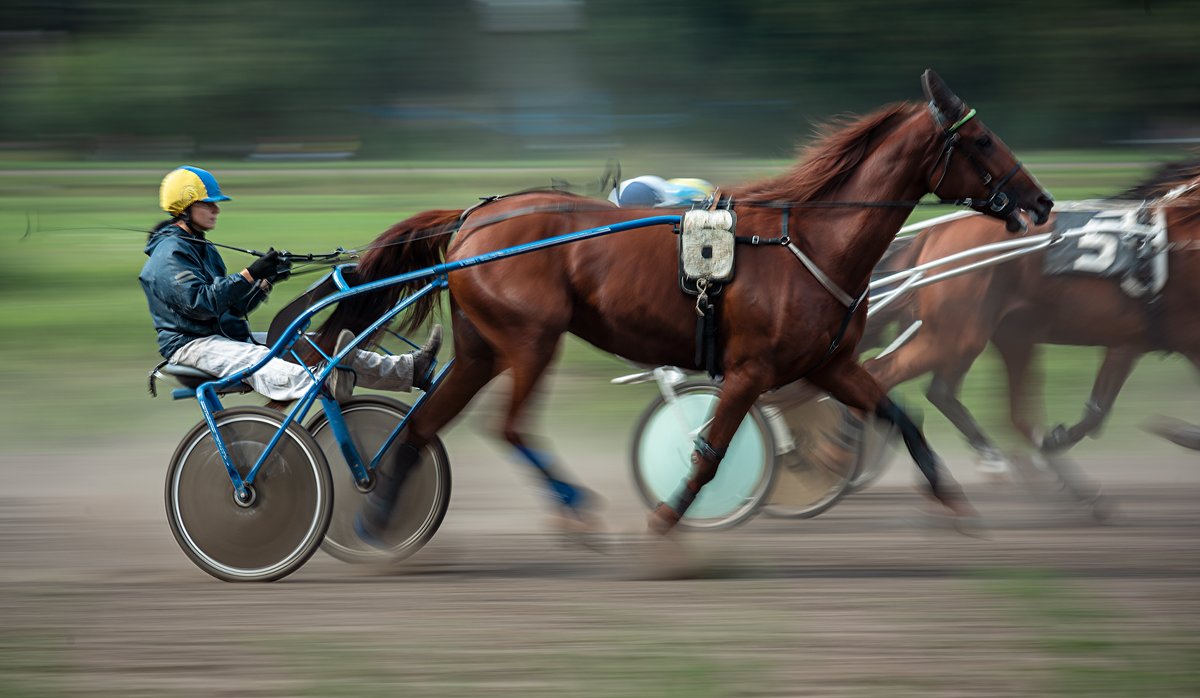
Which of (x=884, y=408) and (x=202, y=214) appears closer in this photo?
(x=202, y=214)

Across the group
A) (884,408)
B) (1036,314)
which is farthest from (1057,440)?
(884,408)

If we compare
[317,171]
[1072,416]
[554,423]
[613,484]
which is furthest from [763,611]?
[317,171]

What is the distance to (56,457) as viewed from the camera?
7.84m

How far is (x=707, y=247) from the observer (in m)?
5.31

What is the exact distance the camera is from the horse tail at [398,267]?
5.67 m

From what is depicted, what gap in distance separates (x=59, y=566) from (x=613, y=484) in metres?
2.84

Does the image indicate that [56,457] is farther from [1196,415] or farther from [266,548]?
[1196,415]

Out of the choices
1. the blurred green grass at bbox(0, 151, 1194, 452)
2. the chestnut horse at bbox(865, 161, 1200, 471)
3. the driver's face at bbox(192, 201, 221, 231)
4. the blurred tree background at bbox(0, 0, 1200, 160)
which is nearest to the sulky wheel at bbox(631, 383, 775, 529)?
the chestnut horse at bbox(865, 161, 1200, 471)

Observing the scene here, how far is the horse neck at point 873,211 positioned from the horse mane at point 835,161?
62mm

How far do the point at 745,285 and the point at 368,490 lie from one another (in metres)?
1.77

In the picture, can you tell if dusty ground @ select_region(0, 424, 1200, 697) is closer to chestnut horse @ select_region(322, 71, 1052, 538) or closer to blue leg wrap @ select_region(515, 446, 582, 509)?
blue leg wrap @ select_region(515, 446, 582, 509)

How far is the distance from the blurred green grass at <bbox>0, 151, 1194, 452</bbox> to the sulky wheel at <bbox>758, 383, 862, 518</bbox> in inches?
43.7

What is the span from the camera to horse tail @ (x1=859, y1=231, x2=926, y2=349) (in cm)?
687

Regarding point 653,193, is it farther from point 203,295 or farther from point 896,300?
point 203,295
